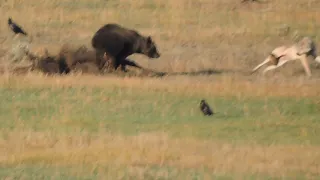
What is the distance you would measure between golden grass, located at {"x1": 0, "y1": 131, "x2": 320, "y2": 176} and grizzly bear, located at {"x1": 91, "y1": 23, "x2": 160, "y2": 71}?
684 cm

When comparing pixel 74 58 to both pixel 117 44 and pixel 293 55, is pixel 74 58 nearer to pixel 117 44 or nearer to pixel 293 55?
pixel 117 44

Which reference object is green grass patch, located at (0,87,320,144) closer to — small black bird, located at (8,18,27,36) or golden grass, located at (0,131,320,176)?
golden grass, located at (0,131,320,176)

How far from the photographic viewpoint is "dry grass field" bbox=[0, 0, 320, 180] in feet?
40.0

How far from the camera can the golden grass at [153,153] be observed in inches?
478

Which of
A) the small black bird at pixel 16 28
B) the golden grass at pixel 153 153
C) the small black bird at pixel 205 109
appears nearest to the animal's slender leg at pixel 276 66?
the small black bird at pixel 16 28

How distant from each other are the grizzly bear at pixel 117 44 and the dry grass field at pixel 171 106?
69cm

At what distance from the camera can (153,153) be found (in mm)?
12727

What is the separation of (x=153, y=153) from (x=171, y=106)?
12.2 ft

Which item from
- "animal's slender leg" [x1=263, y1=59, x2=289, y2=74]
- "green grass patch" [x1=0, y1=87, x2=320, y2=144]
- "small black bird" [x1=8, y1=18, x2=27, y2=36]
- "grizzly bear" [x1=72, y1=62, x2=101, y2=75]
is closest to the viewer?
"green grass patch" [x1=0, y1=87, x2=320, y2=144]

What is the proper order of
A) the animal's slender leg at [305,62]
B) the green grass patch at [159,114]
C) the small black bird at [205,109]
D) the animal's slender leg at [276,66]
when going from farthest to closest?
the animal's slender leg at [276,66]
the animal's slender leg at [305,62]
the small black bird at [205,109]
the green grass patch at [159,114]

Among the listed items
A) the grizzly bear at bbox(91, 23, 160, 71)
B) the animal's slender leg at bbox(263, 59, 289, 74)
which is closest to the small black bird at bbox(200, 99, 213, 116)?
the grizzly bear at bbox(91, 23, 160, 71)

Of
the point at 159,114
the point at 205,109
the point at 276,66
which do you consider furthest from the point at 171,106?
the point at 276,66

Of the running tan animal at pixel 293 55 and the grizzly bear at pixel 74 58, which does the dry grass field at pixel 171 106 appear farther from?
the grizzly bear at pixel 74 58

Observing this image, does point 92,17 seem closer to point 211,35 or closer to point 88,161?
point 211,35
